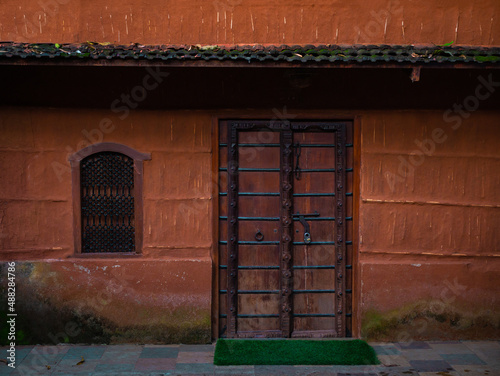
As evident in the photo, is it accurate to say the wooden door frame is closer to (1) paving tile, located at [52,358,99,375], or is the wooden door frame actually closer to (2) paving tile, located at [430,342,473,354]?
(2) paving tile, located at [430,342,473,354]

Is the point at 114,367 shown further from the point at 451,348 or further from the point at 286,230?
the point at 451,348

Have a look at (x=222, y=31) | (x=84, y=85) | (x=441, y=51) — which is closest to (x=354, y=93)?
(x=441, y=51)

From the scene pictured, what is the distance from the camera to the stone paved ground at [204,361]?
582cm

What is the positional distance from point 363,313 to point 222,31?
3.99m

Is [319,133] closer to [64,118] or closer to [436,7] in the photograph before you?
[436,7]

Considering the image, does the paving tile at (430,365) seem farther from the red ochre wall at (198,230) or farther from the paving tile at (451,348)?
the red ochre wall at (198,230)

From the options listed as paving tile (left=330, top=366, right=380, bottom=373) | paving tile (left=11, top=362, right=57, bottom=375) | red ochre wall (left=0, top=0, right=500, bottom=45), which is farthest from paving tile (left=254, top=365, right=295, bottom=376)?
red ochre wall (left=0, top=0, right=500, bottom=45)

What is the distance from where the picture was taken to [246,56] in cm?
566

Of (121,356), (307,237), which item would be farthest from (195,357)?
(307,237)

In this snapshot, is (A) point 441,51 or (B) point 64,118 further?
(B) point 64,118

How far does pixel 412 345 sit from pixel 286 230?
7.00 ft

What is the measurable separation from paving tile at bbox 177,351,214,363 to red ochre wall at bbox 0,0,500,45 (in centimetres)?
382

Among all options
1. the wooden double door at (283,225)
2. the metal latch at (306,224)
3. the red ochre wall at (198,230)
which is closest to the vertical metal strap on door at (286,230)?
the wooden double door at (283,225)

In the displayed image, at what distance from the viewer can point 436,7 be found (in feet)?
21.6
